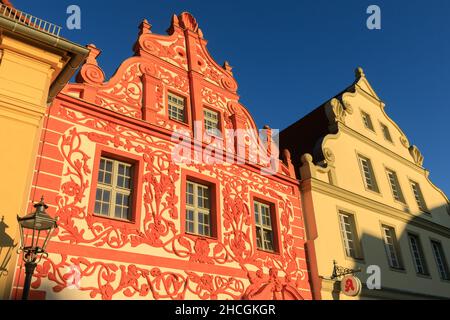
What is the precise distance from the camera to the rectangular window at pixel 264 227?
11.0 metres

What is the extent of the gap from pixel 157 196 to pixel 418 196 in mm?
12965

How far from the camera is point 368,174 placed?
51.2 ft

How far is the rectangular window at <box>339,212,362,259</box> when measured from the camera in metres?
12.7

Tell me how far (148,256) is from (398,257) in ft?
31.5

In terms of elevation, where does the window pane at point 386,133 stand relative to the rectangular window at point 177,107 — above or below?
above

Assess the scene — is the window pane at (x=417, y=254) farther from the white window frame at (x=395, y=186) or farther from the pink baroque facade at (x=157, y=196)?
the pink baroque facade at (x=157, y=196)

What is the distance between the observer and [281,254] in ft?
36.2

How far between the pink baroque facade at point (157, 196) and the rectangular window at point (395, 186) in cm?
578

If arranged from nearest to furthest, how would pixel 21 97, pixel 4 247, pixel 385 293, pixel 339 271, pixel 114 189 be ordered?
1. pixel 4 247
2. pixel 21 97
3. pixel 114 189
4. pixel 339 271
5. pixel 385 293

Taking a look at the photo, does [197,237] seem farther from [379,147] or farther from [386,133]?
[386,133]

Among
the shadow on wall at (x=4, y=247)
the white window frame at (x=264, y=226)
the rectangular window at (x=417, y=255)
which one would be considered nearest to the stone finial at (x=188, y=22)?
the white window frame at (x=264, y=226)

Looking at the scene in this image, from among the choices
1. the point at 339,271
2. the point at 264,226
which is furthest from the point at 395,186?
the point at 264,226

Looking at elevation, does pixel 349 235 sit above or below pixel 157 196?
above

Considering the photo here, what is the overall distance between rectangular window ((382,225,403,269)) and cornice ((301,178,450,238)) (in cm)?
57
